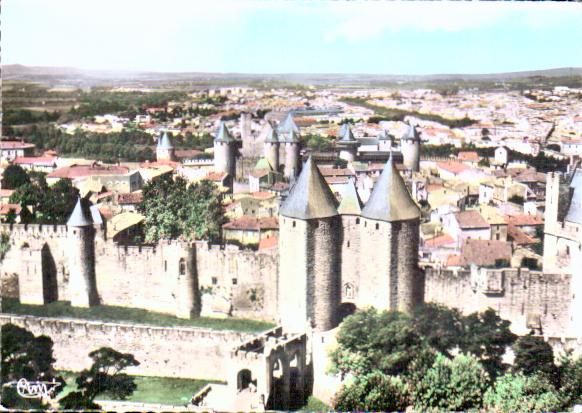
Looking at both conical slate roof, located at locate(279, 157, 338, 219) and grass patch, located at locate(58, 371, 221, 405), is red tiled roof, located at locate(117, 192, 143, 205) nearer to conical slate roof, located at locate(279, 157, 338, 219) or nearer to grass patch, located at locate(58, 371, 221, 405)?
conical slate roof, located at locate(279, 157, 338, 219)

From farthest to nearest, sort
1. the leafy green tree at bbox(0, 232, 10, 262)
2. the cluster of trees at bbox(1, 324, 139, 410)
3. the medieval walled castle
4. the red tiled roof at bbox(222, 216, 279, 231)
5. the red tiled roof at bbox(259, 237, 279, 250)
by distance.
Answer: the leafy green tree at bbox(0, 232, 10, 262) < the red tiled roof at bbox(259, 237, 279, 250) < the red tiled roof at bbox(222, 216, 279, 231) < the medieval walled castle < the cluster of trees at bbox(1, 324, 139, 410)

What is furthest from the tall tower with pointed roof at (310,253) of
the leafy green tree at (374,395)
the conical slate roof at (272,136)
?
the leafy green tree at (374,395)

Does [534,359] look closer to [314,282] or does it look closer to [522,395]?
[522,395]

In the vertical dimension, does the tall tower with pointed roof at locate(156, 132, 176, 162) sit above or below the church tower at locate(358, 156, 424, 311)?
above

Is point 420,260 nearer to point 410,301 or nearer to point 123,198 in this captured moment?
point 410,301

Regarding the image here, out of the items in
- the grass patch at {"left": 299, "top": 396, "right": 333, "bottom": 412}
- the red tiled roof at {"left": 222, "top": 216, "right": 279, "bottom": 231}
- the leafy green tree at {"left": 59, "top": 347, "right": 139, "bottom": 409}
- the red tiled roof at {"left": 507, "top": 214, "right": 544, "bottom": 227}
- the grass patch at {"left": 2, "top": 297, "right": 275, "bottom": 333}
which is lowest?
the grass patch at {"left": 299, "top": 396, "right": 333, "bottom": 412}

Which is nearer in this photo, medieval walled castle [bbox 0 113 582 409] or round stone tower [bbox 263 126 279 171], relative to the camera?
medieval walled castle [bbox 0 113 582 409]

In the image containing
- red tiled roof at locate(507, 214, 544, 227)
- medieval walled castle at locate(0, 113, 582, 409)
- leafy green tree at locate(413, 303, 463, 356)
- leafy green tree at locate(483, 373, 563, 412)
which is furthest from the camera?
red tiled roof at locate(507, 214, 544, 227)

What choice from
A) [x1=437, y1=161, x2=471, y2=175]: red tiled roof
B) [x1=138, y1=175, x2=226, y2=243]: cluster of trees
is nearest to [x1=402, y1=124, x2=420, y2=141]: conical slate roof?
[x1=437, y1=161, x2=471, y2=175]: red tiled roof
